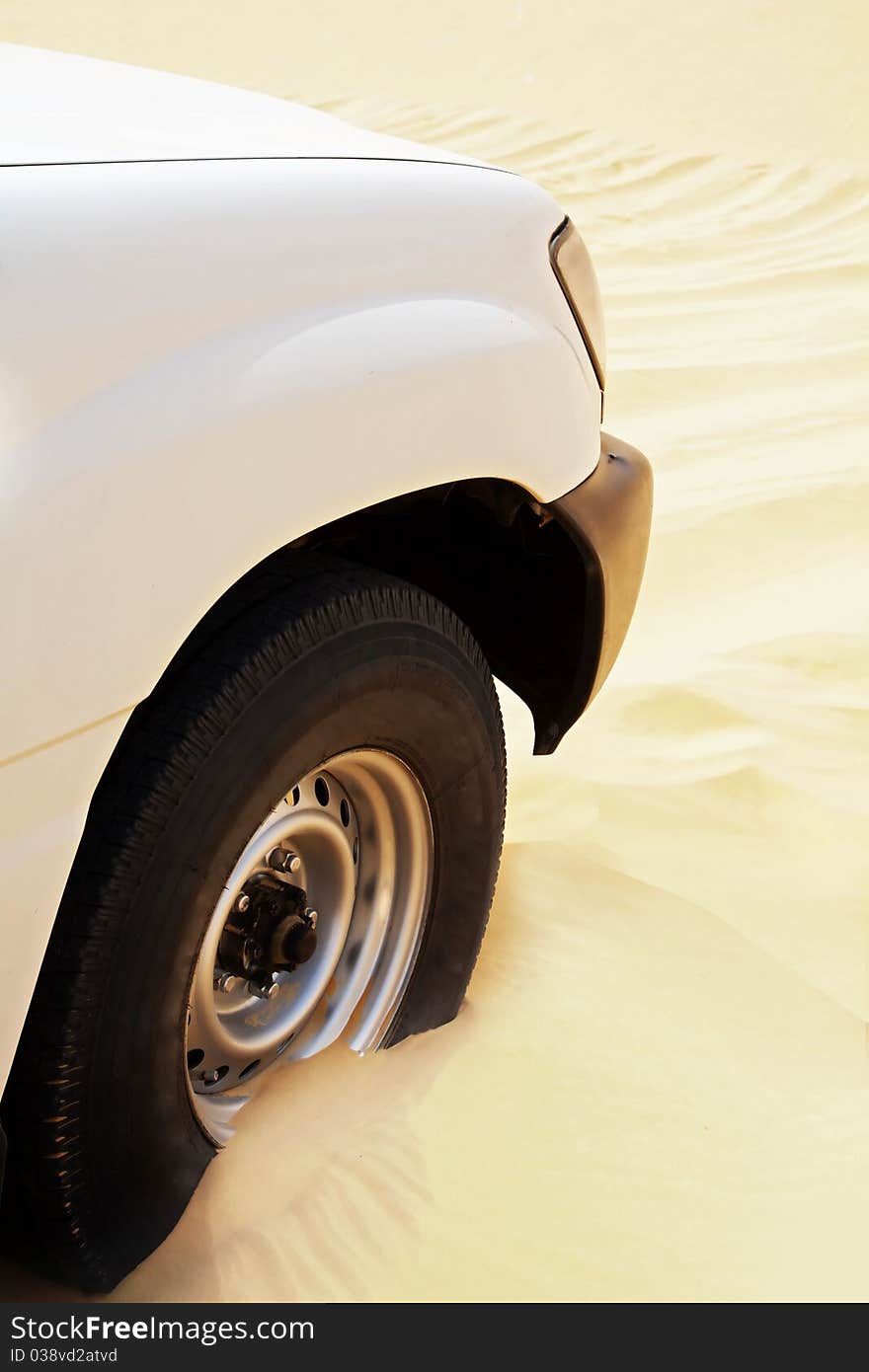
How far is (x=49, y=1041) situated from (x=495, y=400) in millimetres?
900

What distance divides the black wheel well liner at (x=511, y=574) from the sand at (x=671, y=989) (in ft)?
1.48

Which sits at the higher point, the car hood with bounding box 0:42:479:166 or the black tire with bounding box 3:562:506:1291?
the car hood with bounding box 0:42:479:166

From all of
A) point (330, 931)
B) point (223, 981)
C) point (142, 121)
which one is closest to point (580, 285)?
point (142, 121)

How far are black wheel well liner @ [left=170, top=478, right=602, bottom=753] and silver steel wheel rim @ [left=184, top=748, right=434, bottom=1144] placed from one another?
1.15 ft

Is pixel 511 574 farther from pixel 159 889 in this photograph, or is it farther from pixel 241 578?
pixel 159 889

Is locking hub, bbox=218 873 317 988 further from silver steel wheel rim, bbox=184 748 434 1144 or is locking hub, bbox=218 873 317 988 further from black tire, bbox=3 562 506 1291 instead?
black tire, bbox=3 562 506 1291

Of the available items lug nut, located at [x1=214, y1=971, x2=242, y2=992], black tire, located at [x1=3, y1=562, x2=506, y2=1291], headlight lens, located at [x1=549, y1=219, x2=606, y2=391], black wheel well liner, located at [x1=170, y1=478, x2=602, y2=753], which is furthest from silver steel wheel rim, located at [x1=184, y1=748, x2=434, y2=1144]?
headlight lens, located at [x1=549, y1=219, x2=606, y2=391]

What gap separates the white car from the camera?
1.19 metres

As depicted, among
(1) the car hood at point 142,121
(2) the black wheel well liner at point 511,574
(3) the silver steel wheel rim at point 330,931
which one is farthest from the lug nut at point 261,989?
(1) the car hood at point 142,121

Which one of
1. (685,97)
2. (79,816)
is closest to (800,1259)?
(79,816)

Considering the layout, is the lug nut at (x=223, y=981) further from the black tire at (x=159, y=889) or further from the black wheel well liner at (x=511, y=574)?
the black wheel well liner at (x=511, y=574)

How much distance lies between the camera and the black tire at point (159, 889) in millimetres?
1388

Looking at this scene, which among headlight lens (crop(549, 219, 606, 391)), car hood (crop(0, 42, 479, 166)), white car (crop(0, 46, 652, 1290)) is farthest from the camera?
headlight lens (crop(549, 219, 606, 391))
